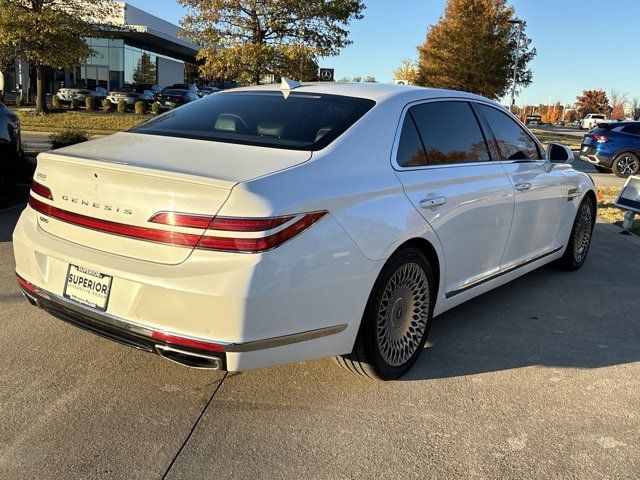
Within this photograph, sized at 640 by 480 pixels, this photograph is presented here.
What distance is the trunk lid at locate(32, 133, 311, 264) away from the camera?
2715 mm

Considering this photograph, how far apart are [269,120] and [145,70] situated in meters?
54.0

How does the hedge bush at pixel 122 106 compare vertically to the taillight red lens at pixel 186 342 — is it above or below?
below

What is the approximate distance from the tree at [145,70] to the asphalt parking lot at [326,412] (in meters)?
51.6

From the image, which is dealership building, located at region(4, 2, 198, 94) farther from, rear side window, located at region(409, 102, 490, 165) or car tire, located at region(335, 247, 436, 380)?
car tire, located at region(335, 247, 436, 380)

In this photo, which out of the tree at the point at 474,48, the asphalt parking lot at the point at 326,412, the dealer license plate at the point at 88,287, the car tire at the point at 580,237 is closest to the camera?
the asphalt parking lot at the point at 326,412

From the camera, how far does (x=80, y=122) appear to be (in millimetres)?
24094

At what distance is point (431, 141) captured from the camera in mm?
3891

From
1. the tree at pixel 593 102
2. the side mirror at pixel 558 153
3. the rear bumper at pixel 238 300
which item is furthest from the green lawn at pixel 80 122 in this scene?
the tree at pixel 593 102

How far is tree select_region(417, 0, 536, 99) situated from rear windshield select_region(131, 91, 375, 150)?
101ft

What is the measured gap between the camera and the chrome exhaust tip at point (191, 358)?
2729 millimetres

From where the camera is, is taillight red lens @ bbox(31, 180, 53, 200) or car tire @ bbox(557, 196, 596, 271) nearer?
taillight red lens @ bbox(31, 180, 53, 200)

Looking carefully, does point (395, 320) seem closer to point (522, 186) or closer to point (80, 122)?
point (522, 186)

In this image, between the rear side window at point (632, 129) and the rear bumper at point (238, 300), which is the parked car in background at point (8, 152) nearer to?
the rear bumper at point (238, 300)

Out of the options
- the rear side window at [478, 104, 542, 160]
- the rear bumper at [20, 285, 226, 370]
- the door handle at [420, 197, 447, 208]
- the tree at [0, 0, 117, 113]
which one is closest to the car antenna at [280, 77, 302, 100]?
the door handle at [420, 197, 447, 208]
